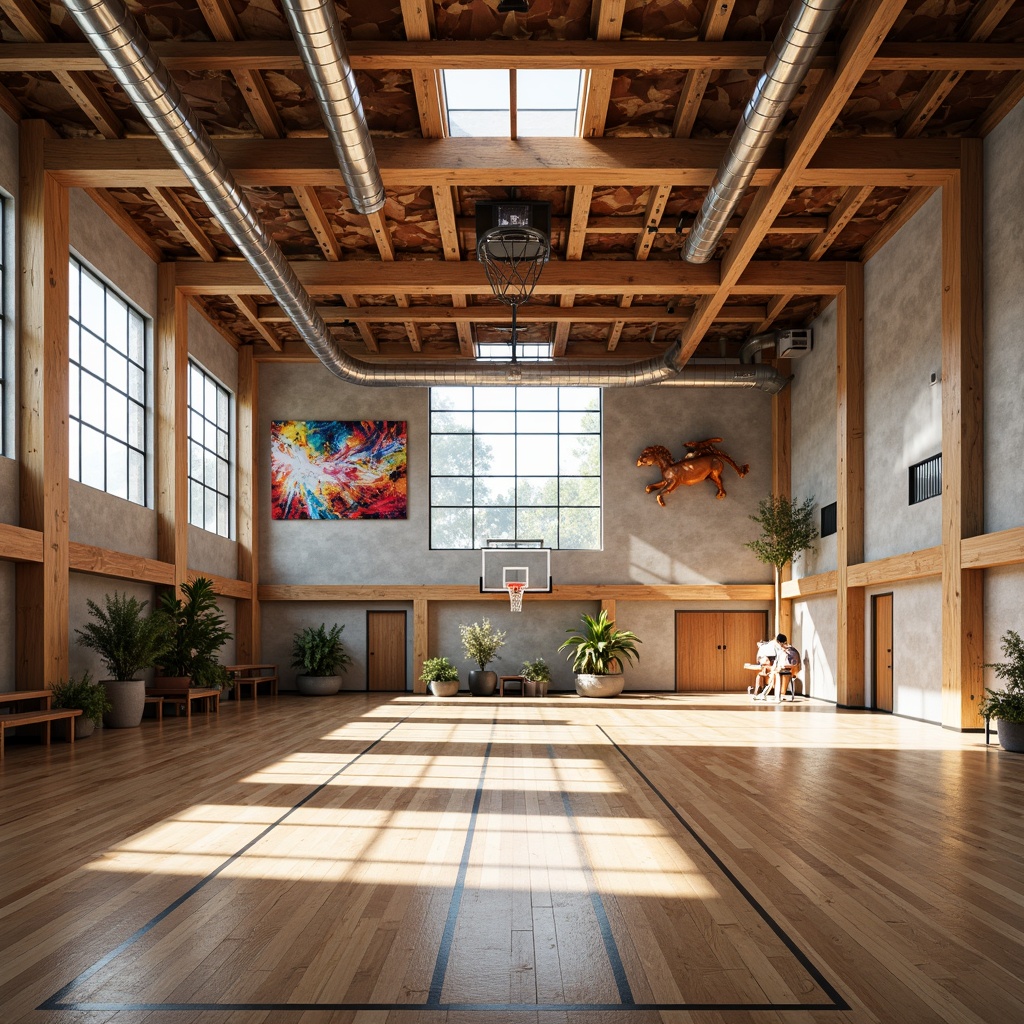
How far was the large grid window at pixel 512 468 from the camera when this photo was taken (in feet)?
71.9

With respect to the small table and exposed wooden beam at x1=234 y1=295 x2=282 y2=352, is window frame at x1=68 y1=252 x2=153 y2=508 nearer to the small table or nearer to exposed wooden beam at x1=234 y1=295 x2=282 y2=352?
exposed wooden beam at x1=234 y1=295 x2=282 y2=352

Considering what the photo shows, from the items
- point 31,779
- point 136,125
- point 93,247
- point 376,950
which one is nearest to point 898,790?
point 376,950

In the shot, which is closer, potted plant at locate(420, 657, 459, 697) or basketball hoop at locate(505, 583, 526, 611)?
potted plant at locate(420, 657, 459, 697)

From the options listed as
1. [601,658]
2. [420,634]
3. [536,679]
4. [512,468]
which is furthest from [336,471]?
[601,658]

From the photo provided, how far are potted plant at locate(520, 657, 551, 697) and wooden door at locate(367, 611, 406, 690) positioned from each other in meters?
2.95

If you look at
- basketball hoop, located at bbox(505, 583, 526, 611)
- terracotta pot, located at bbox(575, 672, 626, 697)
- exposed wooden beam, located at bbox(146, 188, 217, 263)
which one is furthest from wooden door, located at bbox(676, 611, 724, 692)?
exposed wooden beam, located at bbox(146, 188, 217, 263)

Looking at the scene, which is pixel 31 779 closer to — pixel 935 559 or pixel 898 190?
pixel 935 559

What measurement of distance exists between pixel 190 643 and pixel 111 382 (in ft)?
13.5

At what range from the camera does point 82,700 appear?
1159cm

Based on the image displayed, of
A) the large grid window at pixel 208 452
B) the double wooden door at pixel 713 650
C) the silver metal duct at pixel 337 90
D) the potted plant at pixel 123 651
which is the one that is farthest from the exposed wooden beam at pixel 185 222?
the double wooden door at pixel 713 650

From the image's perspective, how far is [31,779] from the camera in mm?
8383

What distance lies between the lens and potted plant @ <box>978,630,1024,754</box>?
10.2 m

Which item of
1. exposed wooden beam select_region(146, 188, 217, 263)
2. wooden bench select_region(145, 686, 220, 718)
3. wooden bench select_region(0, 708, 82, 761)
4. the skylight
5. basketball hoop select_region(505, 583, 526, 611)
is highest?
the skylight

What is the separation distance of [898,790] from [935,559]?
574 cm
